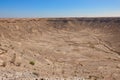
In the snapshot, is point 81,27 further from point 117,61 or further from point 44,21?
point 117,61

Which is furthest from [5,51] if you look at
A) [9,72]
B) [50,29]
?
[50,29]

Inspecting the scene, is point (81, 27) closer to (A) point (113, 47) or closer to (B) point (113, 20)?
(B) point (113, 20)

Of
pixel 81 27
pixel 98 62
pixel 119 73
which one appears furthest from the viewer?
pixel 81 27

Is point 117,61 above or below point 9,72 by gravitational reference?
below

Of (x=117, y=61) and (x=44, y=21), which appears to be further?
(x=44, y=21)

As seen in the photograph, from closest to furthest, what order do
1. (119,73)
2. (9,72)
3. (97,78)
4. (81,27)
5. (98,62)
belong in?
(9,72), (97,78), (119,73), (98,62), (81,27)

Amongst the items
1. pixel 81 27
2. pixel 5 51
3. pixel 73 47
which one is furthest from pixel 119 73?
pixel 81 27
